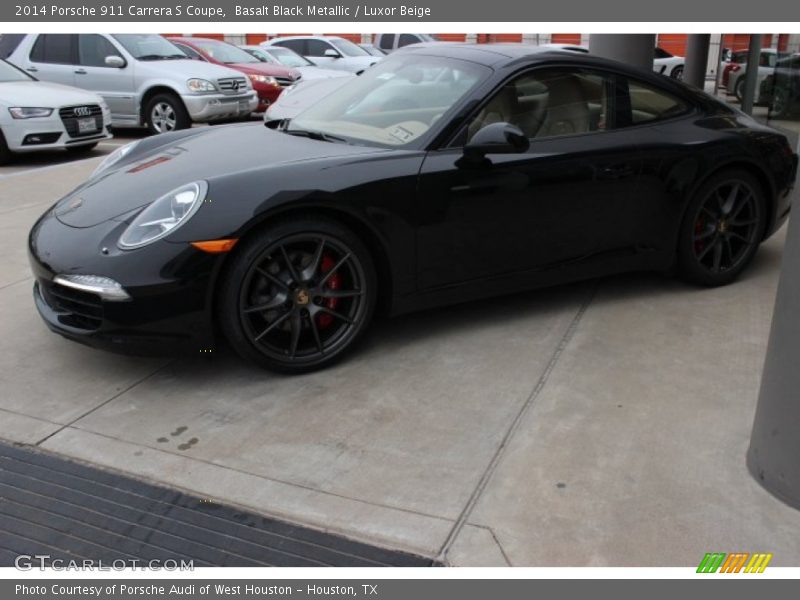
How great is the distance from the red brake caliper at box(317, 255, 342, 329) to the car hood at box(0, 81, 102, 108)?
678 cm

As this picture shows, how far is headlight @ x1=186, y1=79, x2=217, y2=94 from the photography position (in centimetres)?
1099

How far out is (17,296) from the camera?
4.55 m

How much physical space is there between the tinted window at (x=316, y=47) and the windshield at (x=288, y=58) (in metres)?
1.03

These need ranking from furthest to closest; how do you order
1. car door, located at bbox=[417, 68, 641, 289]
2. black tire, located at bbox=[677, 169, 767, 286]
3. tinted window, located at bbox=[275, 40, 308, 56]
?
tinted window, located at bbox=[275, 40, 308, 56]
black tire, located at bbox=[677, 169, 767, 286]
car door, located at bbox=[417, 68, 641, 289]

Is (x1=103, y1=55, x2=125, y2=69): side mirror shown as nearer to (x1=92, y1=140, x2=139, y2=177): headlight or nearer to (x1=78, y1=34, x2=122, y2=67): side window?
(x1=78, y1=34, x2=122, y2=67): side window

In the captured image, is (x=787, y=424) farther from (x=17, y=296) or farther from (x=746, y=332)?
(x=17, y=296)

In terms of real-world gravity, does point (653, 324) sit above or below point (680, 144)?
below

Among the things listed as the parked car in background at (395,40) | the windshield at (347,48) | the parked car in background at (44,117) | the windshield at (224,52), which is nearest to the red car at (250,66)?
the windshield at (224,52)

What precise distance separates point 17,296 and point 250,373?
1.86 metres

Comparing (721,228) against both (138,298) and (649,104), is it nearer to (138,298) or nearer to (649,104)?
(649,104)

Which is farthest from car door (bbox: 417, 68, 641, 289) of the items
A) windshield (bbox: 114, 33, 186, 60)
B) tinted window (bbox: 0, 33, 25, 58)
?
tinted window (bbox: 0, 33, 25, 58)

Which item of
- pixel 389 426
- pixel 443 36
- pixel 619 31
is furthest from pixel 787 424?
pixel 443 36

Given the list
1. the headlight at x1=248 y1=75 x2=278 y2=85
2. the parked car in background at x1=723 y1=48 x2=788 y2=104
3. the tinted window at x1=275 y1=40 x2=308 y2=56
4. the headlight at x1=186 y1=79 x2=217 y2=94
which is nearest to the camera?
the headlight at x1=186 y1=79 x2=217 y2=94

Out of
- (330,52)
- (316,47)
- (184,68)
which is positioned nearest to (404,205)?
(184,68)
